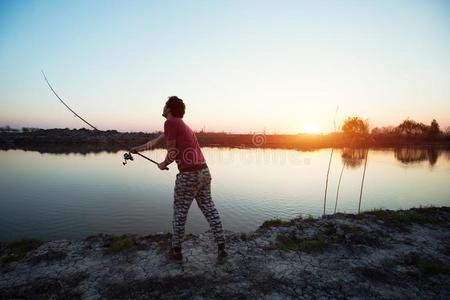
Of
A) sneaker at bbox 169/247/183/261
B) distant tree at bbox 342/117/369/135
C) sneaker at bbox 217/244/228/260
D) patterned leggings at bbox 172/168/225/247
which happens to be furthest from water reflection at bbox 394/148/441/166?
sneaker at bbox 169/247/183/261

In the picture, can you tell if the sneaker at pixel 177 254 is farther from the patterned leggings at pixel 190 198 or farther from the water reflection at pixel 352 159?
the water reflection at pixel 352 159

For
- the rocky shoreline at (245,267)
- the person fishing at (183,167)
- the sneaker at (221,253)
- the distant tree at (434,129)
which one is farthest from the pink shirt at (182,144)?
the distant tree at (434,129)

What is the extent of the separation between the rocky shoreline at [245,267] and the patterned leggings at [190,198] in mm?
515

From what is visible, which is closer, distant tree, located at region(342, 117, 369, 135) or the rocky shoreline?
the rocky shoreline

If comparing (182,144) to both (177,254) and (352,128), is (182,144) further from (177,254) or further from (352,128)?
(352,128)

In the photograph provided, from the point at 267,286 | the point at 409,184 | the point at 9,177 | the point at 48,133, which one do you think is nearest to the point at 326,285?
the point at 267,286

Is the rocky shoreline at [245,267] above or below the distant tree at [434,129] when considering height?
below

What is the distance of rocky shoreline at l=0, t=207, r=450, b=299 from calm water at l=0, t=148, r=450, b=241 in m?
3.02

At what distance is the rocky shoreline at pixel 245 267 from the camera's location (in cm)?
355

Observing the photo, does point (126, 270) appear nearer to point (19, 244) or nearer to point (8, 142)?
point (19, 244)

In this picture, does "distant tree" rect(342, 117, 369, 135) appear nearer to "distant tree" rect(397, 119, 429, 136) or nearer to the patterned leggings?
the patterned leggings

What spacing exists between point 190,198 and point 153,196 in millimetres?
8439

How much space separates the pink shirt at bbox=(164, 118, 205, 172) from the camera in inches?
161

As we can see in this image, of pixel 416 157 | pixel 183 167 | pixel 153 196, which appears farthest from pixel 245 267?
pixel 416 157
